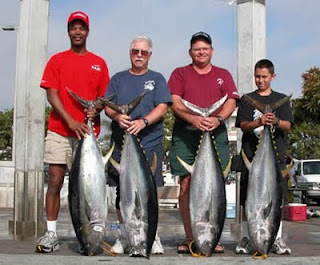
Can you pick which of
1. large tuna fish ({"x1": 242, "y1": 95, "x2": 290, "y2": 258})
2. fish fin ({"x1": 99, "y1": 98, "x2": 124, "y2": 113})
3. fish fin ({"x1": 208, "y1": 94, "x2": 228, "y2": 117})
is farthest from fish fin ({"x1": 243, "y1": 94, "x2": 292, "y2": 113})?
fish fin ({"x1": 99, "y1": 98, "x2": 124, "y2": 113})

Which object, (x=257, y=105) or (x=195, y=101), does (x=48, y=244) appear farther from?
(x=257, y=105)

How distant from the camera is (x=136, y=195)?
3994 millimetres

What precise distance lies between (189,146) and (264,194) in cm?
80

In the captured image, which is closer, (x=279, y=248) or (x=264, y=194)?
(x=264, y=194)

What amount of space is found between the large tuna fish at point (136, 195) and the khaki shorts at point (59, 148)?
62 centimetres

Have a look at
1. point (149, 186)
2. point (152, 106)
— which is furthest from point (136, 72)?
point (149, 186)

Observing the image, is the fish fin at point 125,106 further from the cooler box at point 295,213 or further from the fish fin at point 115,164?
the cooler box at point 295,213

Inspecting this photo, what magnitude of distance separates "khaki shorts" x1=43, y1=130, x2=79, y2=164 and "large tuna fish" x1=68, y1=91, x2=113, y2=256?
46cm

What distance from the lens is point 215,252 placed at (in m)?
4.44

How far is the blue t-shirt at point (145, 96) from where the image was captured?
4461 mm

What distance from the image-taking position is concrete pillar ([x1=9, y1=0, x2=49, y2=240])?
5984 mm

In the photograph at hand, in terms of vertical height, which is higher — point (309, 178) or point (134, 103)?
point (134, 103)

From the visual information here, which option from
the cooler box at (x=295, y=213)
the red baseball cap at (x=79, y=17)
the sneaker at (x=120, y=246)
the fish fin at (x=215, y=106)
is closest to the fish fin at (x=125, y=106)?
the fish fin at (x=215, y=106)

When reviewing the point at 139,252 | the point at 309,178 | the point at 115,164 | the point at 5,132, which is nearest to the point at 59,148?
the point at 115,164
